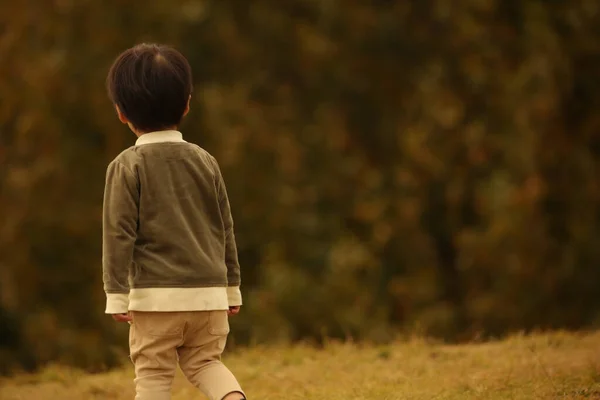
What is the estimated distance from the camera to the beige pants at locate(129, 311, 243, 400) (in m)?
3.05

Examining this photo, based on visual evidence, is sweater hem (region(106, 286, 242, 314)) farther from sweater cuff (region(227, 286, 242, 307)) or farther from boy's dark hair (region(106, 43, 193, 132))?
boy's dark hair (region(106, 43, 193, 132))

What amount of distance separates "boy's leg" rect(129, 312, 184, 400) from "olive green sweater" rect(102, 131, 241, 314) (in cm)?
5

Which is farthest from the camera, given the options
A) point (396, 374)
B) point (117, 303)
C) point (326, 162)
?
point (326, 162)

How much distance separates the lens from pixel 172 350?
3.11 metres

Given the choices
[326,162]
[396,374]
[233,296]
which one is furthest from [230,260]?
[326,162]

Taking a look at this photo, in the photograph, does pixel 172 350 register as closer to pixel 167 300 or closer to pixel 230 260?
pixel 167 300

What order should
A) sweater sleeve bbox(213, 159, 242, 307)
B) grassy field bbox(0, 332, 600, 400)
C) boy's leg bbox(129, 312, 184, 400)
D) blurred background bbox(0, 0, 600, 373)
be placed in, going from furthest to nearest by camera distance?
blurred background bbox(0, 0, 600, 373)
grassy field bbox(0, 332, 600, 400)
sweater sleeve bbox(213, 159, 242, 307)
boy's leg bbox(129, 312, 184, 400)

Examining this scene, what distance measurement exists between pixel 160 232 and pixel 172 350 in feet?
1.24

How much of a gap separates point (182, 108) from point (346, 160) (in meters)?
8.14

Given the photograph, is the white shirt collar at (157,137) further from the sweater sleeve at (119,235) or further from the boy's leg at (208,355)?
the boy's leg at (208,355)

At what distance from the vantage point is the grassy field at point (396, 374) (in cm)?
391

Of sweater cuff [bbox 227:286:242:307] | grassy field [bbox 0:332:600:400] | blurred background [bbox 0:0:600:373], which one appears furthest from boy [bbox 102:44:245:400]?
blurred background [bbox 0:0:600:373]

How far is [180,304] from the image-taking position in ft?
9.95

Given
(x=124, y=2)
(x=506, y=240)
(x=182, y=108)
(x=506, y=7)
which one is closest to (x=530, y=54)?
(x=506, y=7)
